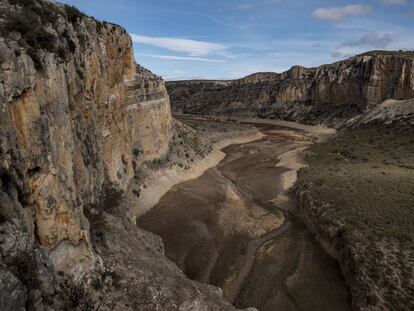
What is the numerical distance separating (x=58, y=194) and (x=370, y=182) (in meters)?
27.6

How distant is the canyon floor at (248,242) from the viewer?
790 inches

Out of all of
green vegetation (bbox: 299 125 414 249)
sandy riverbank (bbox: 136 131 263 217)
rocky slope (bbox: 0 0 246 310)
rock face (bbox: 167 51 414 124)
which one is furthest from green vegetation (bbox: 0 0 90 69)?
rock face (bbox: 167 51 414 124)

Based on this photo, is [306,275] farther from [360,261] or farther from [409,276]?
[409,276]

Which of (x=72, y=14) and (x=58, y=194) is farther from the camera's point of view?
(x=72, y=14)

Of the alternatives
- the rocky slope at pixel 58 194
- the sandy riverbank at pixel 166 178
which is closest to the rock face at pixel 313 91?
the sandy riverbank at pixel 166 178

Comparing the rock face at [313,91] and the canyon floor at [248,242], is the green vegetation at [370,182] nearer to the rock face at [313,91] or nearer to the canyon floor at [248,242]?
the canyon floor at [248,242]

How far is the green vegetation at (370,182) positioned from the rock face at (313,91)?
81.9 ft

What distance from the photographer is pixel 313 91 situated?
325 ft

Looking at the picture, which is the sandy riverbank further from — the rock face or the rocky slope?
the rock face

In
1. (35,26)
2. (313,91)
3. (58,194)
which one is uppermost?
(35,26)

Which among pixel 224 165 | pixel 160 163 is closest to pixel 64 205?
pixel 160 163

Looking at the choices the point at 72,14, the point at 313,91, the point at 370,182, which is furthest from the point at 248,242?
the point at 313,91

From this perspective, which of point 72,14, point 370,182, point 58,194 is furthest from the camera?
point 370,182

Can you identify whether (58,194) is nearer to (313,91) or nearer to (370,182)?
(370,182)
